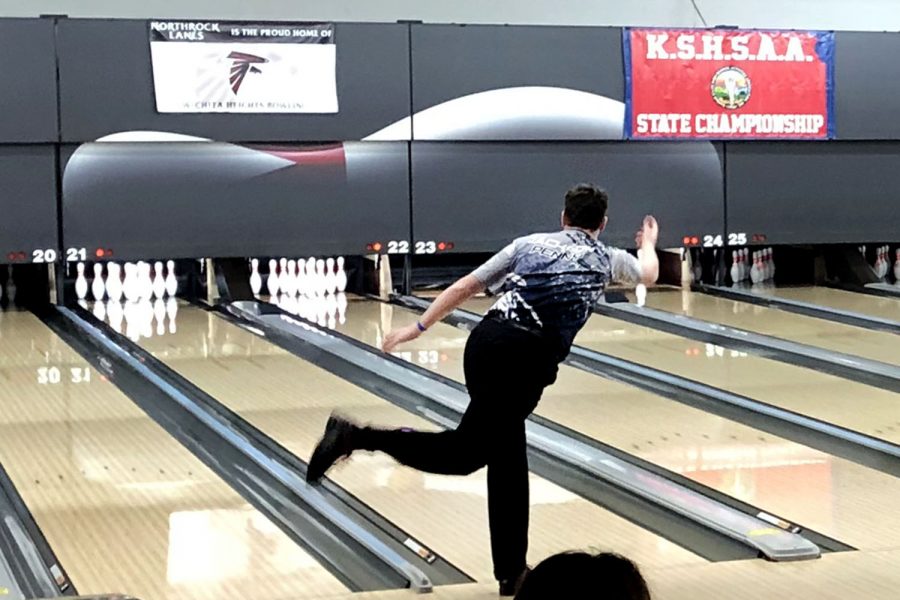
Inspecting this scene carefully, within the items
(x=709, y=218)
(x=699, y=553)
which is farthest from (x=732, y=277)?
(x=699, y=553)

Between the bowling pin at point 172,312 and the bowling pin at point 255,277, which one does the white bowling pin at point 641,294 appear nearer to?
the bowling pin at point 255,277

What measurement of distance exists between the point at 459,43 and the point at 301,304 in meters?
2.10

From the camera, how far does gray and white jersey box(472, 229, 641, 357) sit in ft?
11.4

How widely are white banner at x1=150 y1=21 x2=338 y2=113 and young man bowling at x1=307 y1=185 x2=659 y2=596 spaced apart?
556 cm

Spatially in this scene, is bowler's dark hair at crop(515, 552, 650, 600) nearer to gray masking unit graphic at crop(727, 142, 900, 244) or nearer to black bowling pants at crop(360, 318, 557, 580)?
black bowling pants at crop(360, 318, 557, 580)

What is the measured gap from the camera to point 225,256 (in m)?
8.99

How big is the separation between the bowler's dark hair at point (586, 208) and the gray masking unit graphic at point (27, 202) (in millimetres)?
5757

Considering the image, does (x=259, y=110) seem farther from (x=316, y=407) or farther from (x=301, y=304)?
(x=316, y=407)

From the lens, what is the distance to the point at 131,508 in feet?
14.0

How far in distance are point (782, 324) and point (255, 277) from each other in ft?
11.6

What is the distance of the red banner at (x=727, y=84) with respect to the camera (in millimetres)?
9633

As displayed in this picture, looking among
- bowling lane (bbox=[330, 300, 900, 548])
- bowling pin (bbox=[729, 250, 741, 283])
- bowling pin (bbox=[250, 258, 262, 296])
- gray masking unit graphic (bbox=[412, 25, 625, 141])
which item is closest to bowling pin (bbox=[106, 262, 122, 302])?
bowling pin (bbox=[250, 258, 262, 296])

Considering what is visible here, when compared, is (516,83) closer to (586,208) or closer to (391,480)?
(391,480)

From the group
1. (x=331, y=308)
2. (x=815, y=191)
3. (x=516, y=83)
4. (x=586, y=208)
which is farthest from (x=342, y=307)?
(x=586, y=208)
